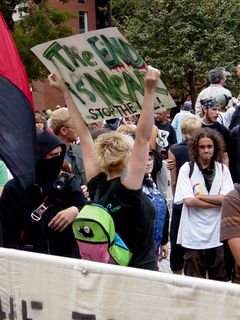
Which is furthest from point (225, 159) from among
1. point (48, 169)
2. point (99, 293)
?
point (99, 293)

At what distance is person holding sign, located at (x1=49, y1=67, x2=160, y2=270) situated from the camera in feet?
11.2

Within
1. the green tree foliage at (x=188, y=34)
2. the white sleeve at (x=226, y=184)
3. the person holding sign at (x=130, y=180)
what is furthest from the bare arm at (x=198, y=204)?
the green tree foliage at (x=188, y=34)

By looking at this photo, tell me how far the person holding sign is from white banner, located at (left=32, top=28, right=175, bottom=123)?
0.36 ft

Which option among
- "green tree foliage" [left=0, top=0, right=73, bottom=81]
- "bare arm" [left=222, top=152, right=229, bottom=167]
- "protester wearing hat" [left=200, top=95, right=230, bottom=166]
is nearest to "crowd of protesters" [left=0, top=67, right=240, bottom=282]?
"bare arm" [left=222, top=152, right=229, bottom=167]

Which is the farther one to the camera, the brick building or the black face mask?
the brick building

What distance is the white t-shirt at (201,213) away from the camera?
211 inches

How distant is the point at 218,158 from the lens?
5488 mm

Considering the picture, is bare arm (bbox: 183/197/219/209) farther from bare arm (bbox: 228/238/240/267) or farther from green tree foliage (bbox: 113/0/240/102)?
green tree foliage (bbox: 113/0/240/102)

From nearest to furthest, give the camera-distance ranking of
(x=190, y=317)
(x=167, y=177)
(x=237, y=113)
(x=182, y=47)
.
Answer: (x=190, y=317)
(x=167, y=177)
(x=237, y=113)
(x=182, y=47)

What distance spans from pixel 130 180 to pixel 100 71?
0.69 m

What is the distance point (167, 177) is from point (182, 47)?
25.6 m

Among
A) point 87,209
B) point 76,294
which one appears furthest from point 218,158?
point 76,294

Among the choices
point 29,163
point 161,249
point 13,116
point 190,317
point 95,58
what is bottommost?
point 161,249

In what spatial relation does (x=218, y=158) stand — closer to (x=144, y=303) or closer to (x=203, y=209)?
(x=203, y=209)
